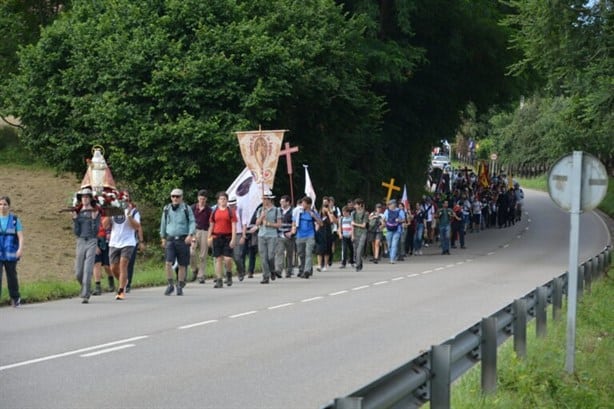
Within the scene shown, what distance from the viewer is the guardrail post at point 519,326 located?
435 inches

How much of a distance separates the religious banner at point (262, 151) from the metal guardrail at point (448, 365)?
604 inches

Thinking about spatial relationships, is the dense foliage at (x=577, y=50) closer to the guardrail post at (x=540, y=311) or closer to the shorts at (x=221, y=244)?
the shorts at (x=221, y=244)

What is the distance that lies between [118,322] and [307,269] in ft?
36.5

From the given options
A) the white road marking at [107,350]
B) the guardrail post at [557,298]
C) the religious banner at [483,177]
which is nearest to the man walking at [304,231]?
the guardrail post at [557,298]

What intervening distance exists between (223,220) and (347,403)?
1720 cm

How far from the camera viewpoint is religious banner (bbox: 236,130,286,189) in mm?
28234

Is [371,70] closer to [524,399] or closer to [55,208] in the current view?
[55,208]

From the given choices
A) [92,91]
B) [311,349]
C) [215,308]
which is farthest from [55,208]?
[311,349]

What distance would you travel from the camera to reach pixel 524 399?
9.54 meters

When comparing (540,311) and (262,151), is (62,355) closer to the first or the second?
(540,311)

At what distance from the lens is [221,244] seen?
22.0 meters

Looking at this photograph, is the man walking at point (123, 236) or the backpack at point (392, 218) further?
the backpack at point (392, 218)

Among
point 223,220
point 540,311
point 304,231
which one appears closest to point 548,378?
point 540,311

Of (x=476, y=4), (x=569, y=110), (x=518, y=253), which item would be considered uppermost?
(x=476, y=4)
